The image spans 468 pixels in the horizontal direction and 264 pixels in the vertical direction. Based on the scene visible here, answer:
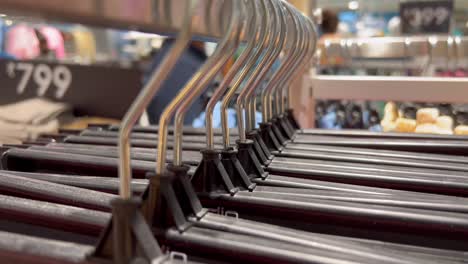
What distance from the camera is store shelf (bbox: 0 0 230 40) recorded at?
31cm

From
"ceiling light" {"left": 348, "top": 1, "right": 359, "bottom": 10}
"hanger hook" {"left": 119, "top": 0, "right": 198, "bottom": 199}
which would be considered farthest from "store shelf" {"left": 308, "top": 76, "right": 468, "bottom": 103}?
"ceiling light" {"left": 348, "top": 1, "right": 359, "bottom": 10}

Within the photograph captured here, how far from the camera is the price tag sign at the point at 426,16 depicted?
2395mm

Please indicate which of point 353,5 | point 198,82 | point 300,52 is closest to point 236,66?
point 198,82

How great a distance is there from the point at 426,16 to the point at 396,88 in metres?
1.48

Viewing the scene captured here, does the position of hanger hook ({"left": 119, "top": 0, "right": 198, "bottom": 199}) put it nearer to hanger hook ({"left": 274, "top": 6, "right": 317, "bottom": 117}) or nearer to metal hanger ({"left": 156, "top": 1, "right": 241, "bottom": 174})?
metal hanger ({"left": 156, "top": 1, "right": 241, "bottom": 174})

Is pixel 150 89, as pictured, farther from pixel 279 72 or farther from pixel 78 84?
pixel 78 84

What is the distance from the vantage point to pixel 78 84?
6.80 feet

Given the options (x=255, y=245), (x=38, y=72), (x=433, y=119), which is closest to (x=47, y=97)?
(x=38, y=72)

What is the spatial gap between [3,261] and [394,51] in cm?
157

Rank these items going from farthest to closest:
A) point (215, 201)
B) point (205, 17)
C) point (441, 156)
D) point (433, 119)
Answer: point (433, 119)
point (441, 156)
point (215, 201)
point (205, 17)

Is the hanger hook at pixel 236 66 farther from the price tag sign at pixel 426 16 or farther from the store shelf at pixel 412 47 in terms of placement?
the price tag sign at pixel 426 16

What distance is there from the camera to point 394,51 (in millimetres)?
1725

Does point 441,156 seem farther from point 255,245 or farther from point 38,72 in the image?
point 38,72

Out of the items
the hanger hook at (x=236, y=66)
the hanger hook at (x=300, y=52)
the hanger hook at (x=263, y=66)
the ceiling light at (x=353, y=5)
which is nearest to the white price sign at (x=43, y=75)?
the hanger hook at (x=300, y=52)
